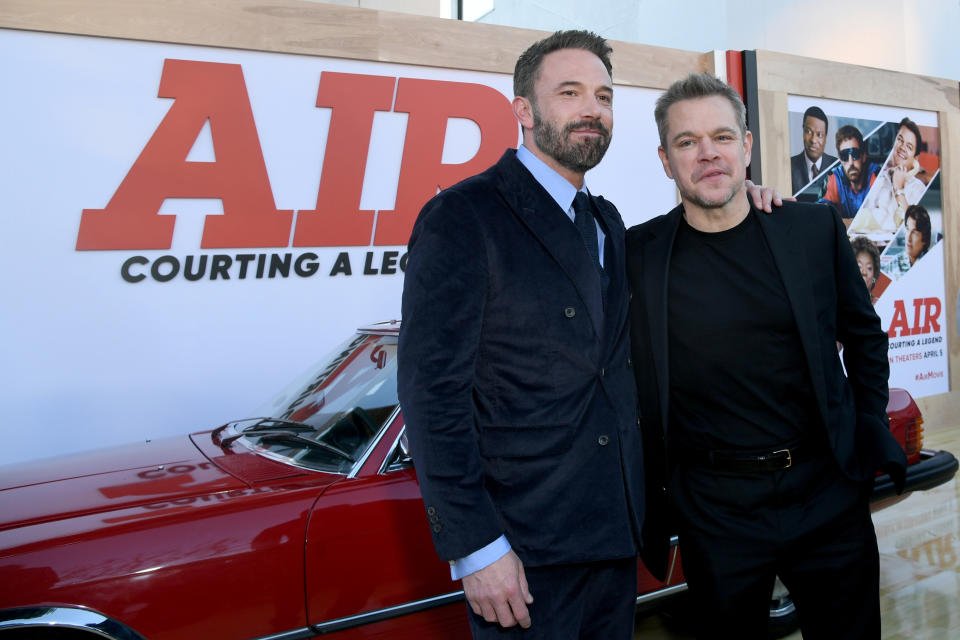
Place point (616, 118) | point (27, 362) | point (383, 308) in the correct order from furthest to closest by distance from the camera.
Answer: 1. point (616, 118)
2. point (383, 308)
3. point (27, 362)

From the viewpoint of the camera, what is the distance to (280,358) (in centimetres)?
458

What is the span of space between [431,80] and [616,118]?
1.57 m

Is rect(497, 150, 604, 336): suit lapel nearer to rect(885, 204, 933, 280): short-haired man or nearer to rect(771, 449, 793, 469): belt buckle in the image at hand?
rect(771, 449, 793, 469): belt buckle

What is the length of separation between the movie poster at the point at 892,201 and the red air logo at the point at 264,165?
10.3 feet

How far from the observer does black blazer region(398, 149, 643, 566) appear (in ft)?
4.33

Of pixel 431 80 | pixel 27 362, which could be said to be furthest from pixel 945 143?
pixel 27 362

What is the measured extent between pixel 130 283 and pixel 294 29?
1.92 meters

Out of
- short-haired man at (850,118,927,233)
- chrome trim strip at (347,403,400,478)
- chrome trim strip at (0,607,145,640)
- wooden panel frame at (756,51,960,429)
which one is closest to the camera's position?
chrome trim strip at (0,607,145,640)

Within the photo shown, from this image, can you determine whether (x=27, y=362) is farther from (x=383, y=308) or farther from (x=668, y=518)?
(x=668, y=518)

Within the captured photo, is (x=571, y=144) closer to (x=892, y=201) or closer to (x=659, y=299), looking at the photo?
(x=659, y=299)

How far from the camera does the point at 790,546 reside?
1666mm

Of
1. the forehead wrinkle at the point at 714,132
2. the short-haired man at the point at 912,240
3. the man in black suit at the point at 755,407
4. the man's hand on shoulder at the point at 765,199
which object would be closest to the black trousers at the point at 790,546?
the man in black suit at the point at 755,407

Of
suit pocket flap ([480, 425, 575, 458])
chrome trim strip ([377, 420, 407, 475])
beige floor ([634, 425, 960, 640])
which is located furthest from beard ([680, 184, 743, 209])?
beige floor ([634, 425, 960, 640])

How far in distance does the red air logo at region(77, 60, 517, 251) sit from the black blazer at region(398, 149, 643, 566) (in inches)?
132
